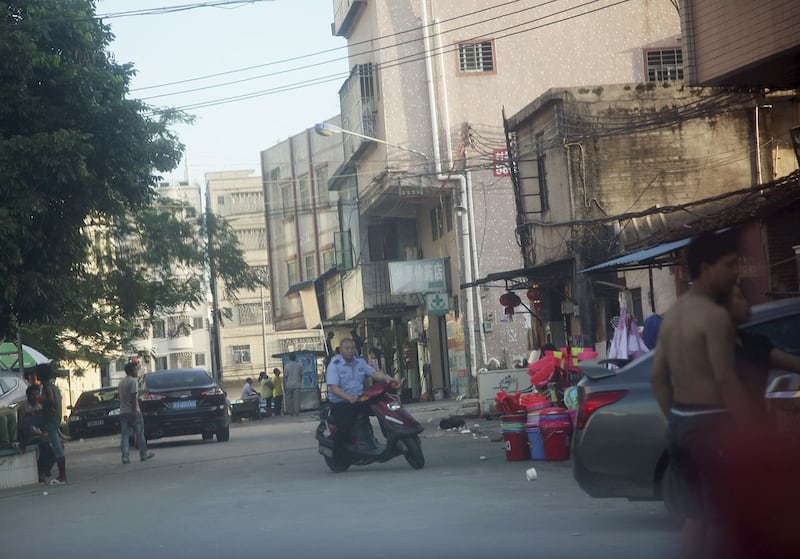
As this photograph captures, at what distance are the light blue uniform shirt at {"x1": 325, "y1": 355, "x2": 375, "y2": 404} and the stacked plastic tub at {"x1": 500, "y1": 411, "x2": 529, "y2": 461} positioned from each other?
1.97 m

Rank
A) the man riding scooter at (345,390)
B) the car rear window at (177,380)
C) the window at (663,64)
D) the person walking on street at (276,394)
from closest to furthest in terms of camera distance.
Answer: the man riding scooter at (345,390) → the car rear window at (177,380) → the window at (663,64) → the person walking on street at (276,394)

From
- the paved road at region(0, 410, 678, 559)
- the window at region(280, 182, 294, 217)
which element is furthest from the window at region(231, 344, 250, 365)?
the paved road at region(0, 410, 678, 559)

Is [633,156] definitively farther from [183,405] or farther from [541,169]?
[183,405]

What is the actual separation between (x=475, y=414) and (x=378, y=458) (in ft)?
39.3

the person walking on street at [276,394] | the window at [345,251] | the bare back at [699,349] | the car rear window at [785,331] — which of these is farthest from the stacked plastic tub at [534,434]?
the window at [345,251]

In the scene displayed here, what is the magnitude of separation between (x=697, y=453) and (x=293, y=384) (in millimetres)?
37255

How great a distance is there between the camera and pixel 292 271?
77625 mm

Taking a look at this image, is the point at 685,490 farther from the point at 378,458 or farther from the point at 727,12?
the point at 727,12

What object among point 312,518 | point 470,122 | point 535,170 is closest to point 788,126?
point 535,170

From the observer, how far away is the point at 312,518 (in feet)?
37.4

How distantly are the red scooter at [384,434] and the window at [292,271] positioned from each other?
5952 centimetres

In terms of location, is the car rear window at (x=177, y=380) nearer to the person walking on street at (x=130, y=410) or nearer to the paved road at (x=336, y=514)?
the person walking on street at (x=130, y=410)

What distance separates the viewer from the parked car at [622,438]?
935 centimetres

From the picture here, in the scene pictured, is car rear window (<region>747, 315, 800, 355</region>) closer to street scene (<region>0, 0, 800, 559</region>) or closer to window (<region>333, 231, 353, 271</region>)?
street scene (<region>0, 0, 800, 559</region>)
